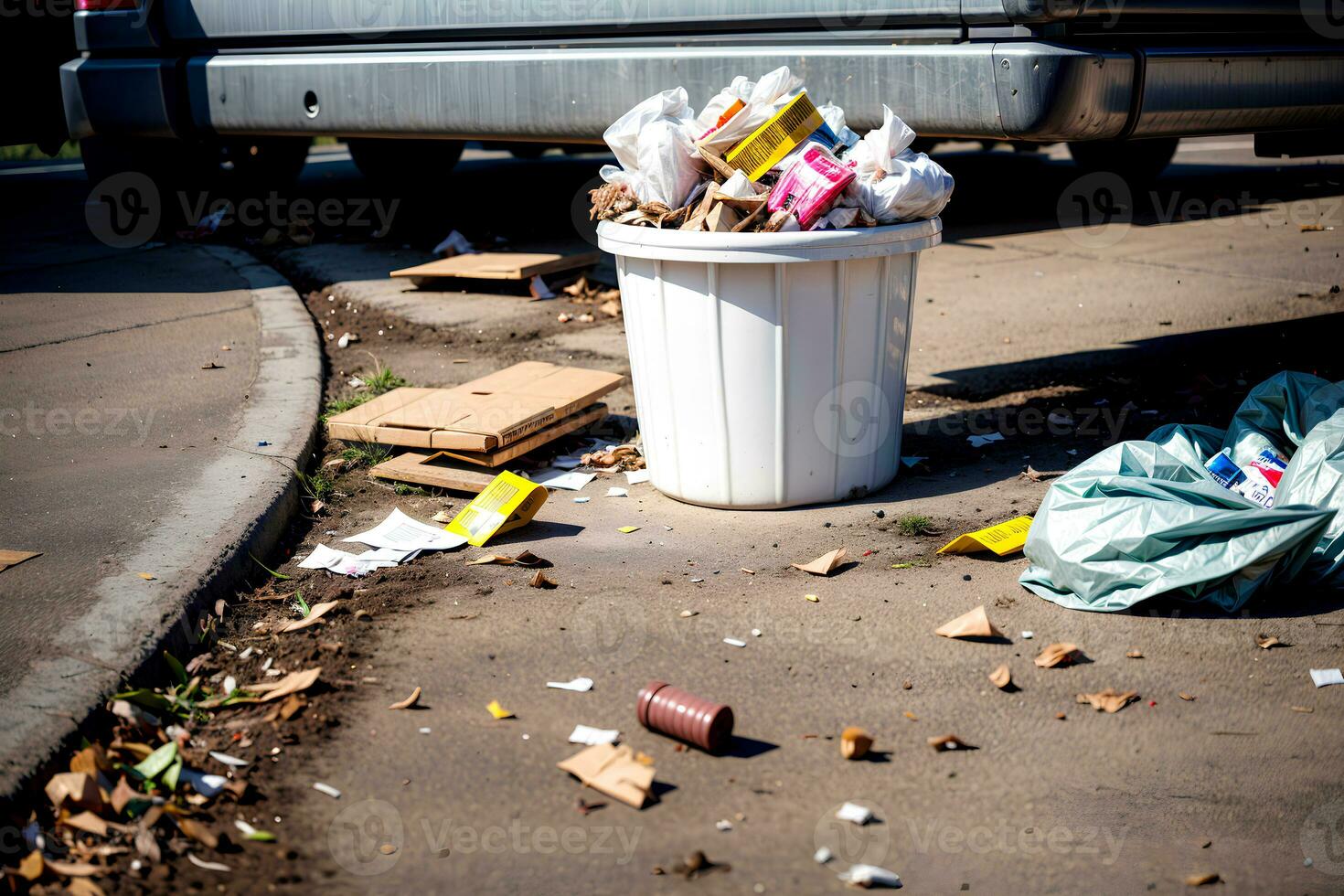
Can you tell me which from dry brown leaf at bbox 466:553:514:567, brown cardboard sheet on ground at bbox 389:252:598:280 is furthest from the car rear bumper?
dry brown leaf at bbox 466:553:514:567

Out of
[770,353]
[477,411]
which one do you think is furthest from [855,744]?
[477,411]

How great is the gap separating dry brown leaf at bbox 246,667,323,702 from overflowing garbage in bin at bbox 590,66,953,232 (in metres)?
1.67

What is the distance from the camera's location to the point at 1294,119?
4.27 metres

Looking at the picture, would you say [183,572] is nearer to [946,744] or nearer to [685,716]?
[685,716]

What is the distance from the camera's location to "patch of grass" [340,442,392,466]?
3994mm

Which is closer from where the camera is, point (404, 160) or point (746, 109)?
point (746, 109)

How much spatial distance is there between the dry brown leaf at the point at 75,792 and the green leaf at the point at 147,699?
0.27 m

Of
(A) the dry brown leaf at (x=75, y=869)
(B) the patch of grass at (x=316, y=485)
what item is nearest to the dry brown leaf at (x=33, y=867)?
(A) the dry brown leaf at (x=75, y=869)

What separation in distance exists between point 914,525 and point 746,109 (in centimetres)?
139

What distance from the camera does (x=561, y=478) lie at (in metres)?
3.91

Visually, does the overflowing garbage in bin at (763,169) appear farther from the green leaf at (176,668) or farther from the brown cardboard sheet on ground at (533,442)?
the green leaf at (176,668)

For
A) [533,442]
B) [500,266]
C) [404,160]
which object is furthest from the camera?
[404,160]

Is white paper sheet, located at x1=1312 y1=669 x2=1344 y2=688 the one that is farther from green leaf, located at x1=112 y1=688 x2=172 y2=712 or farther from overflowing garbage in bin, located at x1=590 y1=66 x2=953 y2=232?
green leaf, located at x1=112 y1=688 x2=172 y2=712

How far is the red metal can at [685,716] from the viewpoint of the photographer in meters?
2.23
